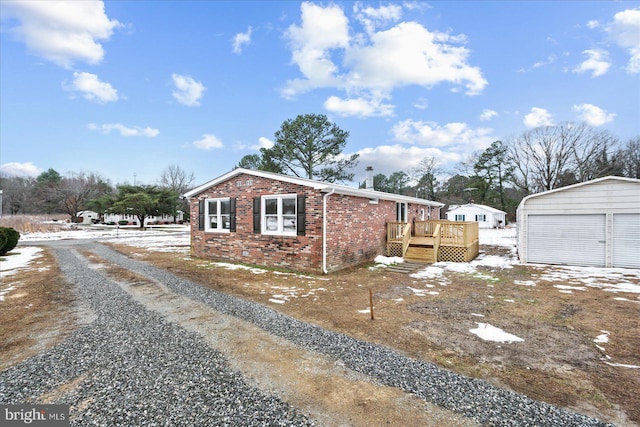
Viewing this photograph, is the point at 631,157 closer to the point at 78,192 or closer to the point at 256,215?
the point at 256,215

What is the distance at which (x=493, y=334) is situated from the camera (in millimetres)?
4414

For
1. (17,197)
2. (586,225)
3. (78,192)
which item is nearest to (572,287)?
(586,225)

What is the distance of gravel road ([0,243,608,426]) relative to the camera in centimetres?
244

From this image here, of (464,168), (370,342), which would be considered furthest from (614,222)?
(464,168)

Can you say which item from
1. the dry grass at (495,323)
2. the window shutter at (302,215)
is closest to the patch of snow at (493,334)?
the dry grass at (495,323)

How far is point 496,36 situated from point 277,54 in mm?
11119

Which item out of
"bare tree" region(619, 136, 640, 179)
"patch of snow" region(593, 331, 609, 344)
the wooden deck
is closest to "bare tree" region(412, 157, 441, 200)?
"bare tree" region(619, 136, 640, 179)

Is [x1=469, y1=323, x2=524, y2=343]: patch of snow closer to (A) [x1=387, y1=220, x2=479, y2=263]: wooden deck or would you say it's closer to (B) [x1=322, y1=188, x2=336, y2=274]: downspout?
(B) [x1=322, y1=188, x2=336, y2=274]: downspout

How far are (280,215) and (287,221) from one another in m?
0.33

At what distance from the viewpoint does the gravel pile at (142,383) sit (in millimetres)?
2432

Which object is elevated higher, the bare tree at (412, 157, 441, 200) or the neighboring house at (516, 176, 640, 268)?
the bare tree at (412, 157, 441, 200)

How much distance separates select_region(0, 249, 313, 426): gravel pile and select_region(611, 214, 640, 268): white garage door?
1279 centimetres

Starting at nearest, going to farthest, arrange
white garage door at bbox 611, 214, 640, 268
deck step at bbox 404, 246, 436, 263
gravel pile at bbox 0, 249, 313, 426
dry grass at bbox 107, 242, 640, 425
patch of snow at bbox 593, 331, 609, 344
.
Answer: gravel pile at bbox 0, 249, 313, 426
dry grass at bbox 107, 242, 640, 425
patch of snow at bbox 593, 331, 609, 344
white garage door at bbox 611, 214, 640, 268
deck step at bbox 404, 246, 436, 263

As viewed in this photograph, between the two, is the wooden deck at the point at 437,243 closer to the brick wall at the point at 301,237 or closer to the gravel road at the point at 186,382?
the brick wall at the point at 301,237
